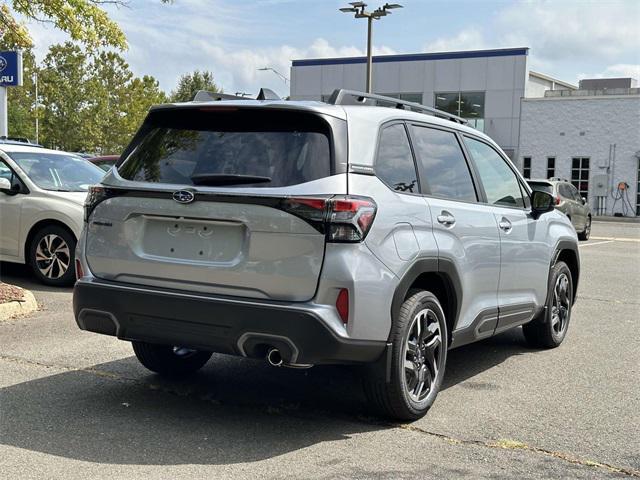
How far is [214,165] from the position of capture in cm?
445

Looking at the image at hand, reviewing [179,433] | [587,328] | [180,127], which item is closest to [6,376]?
[179,433]

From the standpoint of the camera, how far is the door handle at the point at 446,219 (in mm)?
4940

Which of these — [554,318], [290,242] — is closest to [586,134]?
[554,318]

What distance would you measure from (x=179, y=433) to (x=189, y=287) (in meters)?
0.81

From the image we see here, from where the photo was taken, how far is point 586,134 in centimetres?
4206

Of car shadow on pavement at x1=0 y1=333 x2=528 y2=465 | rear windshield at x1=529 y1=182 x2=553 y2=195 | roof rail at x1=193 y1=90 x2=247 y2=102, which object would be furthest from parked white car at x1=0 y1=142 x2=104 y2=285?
rear windshield at x1=529 y1=182 x2=553 y2=195

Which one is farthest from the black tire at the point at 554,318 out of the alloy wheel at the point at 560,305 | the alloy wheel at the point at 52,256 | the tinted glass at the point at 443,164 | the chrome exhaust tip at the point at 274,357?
the alloy wheel at the point at 52,256

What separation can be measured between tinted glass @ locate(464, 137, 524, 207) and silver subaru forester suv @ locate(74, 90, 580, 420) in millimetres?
681

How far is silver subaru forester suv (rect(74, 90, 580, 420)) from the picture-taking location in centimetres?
411

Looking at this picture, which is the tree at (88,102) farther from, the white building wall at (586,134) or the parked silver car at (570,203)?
the parked silver car at (570,203)

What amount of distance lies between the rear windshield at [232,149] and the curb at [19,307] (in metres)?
3.23

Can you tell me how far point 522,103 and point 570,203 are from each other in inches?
1010

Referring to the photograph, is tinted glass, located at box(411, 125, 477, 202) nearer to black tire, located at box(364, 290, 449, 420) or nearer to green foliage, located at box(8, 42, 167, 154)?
black tire, located at box(364, 290, 449, 420)

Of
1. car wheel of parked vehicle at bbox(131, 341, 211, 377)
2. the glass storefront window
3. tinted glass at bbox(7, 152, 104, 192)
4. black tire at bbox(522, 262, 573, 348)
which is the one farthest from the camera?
the glass storefront window
